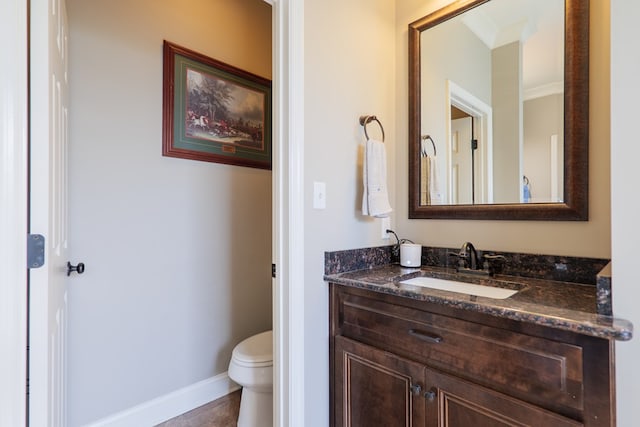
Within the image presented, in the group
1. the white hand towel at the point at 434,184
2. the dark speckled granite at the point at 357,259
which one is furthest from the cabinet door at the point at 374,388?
the white hand towel at the point at 434,184

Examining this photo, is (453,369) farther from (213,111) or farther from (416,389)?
(213,111)

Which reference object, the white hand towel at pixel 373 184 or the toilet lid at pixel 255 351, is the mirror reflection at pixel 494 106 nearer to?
the white hand towel at pixel 373 184

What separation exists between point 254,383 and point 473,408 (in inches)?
39.7

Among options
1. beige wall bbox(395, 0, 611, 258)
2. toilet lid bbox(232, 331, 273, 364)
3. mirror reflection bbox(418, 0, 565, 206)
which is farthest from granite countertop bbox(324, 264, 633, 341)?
toilet lid bbox(232, 331, 273, 364)

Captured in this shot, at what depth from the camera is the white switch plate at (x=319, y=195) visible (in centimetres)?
135

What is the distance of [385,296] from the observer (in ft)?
3.88

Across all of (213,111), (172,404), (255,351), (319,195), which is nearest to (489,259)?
(319,195)

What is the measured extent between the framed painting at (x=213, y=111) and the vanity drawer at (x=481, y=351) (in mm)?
1332

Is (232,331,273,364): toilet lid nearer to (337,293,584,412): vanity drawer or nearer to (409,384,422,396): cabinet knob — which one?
(337,293,584,412): vanity drawer

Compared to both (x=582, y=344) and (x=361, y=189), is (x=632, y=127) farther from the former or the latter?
(x=361, y=189)

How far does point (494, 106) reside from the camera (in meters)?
1.45

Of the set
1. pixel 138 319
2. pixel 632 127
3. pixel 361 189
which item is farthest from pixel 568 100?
pixel 138 319

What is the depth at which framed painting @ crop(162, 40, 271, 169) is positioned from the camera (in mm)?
1784
